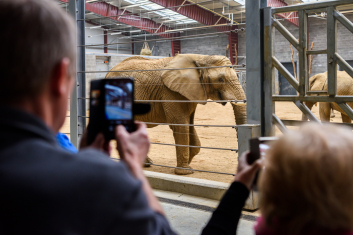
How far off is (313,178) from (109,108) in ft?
1.34

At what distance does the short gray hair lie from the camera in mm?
587

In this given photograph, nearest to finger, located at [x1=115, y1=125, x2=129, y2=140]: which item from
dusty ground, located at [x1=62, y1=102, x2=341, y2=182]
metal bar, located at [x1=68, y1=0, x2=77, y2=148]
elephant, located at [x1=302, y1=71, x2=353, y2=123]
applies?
metal bar, located at [x1=68, y1=0, x2=77, y2=148]

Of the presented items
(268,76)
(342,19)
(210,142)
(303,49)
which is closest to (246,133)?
(268,76)

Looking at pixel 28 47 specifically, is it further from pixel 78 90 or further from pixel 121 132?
Result: pixel 78 90

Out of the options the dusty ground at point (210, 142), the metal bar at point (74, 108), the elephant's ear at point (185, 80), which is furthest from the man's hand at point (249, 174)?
the elephant's ear at point (185, 80)

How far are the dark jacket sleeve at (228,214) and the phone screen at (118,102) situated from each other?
310 mm

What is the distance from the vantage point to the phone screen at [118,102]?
2.48 ft

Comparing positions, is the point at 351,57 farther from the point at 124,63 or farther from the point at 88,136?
the point at 88,136

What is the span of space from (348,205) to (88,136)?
51cm

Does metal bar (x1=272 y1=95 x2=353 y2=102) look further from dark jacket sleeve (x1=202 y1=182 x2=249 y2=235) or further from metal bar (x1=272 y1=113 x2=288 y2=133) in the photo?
dark jacket sleeve (x1=202 y1=182 x2=249 y2=235)

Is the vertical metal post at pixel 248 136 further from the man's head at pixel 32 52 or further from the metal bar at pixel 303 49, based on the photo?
the man's head at pixel 32 52

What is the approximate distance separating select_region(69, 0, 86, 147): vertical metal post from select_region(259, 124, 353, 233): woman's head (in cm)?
322

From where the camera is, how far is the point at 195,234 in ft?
8.11

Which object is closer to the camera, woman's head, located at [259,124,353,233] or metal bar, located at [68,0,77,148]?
woman's head, located at [259,124,353,233]
